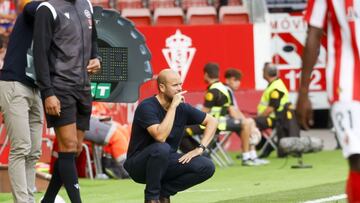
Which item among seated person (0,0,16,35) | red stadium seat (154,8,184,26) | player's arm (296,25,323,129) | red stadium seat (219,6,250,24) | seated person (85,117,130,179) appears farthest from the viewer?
red stadium seat (219,6,250,24)

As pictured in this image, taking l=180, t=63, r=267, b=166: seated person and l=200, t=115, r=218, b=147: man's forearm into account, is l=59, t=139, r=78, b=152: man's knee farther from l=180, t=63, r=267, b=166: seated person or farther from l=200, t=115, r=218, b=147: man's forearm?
l=180, t=63, r=267, b=166: seated person

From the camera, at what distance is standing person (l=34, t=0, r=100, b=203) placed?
373 inches

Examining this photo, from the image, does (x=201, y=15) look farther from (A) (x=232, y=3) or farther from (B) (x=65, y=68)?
(B) (x=65, y=68)

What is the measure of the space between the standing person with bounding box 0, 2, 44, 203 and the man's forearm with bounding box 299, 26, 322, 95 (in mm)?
3385

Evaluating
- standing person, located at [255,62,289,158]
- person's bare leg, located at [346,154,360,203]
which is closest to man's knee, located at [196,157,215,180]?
person's bare leg, located at [346,154,360,203]

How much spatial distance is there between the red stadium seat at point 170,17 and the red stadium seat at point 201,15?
19 cm

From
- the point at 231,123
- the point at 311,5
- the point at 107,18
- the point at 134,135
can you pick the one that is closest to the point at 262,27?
the point at 231,123

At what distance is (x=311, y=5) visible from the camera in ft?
23.6

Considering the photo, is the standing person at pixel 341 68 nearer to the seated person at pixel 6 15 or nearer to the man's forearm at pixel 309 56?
the man's forearm at pixel 309 56

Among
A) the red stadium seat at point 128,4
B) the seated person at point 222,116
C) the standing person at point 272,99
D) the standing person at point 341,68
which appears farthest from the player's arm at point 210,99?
the standing person at point 341,68

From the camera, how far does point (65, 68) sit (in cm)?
964

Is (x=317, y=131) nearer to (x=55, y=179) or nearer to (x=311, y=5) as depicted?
(x=55, y=179)

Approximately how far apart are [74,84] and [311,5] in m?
2.96

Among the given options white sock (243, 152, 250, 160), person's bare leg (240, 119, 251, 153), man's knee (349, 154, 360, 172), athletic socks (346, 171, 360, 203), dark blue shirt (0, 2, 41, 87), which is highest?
dark blue shirt (0, 2, 41, 87)
